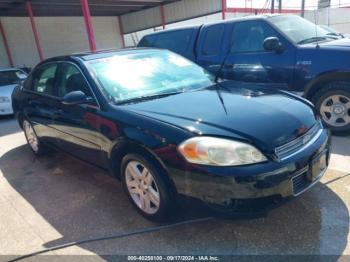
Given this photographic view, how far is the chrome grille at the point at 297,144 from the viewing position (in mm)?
2354

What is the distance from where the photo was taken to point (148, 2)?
55.4ft

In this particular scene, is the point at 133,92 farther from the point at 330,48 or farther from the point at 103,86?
the point at 330,48

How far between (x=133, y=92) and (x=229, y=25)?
3.03 m

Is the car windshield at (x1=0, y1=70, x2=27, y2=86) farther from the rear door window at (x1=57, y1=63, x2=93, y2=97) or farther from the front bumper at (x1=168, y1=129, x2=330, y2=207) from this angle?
the front bumper at (x1=168, y1=129, x2=330, y2=207)

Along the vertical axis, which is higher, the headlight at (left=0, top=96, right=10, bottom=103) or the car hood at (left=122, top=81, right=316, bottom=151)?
the car hood at (left=122, top=81, right=316, bottom=151)

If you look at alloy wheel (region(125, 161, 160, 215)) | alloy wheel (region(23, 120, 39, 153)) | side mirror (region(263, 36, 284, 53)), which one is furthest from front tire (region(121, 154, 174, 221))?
side mirror (region(263, 36, 284, 53))

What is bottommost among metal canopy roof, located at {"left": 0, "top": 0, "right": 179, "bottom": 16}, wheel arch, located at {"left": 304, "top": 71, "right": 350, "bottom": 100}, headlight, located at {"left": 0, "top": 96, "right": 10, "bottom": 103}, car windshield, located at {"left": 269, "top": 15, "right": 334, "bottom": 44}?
headlight, located at {"left": 0, "top": 96, "right": 10, "bottom": 103}

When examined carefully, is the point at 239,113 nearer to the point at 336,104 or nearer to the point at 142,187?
the point at 142,187

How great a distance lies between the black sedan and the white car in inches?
212

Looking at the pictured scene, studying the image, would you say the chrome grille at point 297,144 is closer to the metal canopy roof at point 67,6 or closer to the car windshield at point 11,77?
the car windshield at point 11,77

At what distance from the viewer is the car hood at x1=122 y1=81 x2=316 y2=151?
2.39 meters

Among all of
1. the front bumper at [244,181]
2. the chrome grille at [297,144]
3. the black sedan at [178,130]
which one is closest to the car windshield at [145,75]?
the black sedan at [178,130]

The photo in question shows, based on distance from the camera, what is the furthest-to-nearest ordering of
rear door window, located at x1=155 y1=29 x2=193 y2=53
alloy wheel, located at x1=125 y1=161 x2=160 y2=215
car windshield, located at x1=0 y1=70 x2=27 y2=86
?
car windshield, located at x1=0 y1=70 x2=27 y2=86 → rear door window, located at x1=155 y1=29 x2=193 y2=53 → alloy wheel, located at x1=125 y1=161 x2=160 y2=215

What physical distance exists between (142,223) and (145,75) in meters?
1.50
